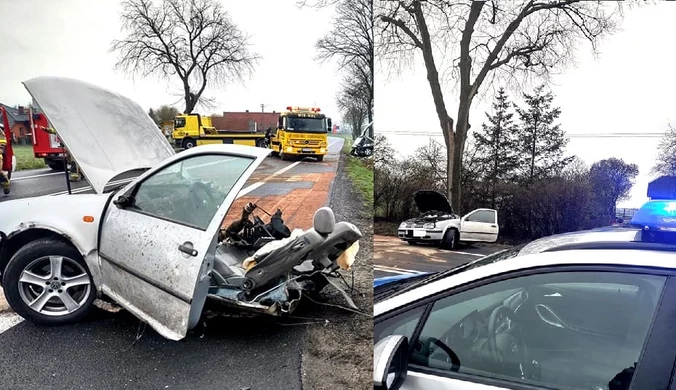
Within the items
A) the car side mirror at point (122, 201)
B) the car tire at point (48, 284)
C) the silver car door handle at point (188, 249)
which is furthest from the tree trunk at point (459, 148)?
the car tire at point (48, 284)

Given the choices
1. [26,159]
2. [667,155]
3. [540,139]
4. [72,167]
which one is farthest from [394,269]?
[26,159]

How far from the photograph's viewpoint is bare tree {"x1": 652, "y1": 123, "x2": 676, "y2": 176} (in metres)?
1.13

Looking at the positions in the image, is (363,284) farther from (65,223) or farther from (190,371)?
(65,223)

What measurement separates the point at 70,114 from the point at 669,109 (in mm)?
1565

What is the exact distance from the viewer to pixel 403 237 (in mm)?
1253

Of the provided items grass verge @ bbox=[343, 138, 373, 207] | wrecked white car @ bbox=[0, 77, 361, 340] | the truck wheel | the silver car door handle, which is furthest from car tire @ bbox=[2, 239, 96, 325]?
grass verge @ bbox=[343, 138, 373, 207]

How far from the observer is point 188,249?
127 centimetres

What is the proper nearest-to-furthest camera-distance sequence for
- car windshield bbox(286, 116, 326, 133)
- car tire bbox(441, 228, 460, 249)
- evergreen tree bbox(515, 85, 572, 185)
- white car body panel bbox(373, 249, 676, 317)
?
1. white car body panel bbox(373, 249, 676, 317)
2. evergreen tree bbox(515, 85, 572, 185)
3. car tire bbox(441, 228, 460, 249)
4. car windshield bbox(286, 116, 326, 133)

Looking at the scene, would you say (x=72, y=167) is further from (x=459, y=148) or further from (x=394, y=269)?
(x=459, y=148)

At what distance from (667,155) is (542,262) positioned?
428mm

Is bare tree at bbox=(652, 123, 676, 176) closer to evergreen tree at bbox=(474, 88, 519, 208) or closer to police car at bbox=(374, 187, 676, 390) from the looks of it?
police car at bbox=(374, 187, 676, 390)

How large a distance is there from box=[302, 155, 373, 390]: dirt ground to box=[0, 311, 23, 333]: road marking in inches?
31.4

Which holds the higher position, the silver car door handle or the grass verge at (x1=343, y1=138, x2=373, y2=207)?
the grass verge at (x1=343, y1=138, x2=373, y2=207)

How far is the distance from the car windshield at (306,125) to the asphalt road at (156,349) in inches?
2.5
